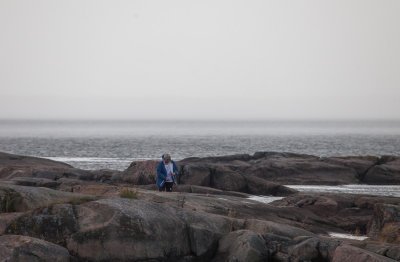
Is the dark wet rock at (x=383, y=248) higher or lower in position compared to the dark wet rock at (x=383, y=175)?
higher

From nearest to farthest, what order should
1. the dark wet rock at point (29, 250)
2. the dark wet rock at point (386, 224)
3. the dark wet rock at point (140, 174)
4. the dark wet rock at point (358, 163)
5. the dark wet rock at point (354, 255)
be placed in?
the dark wet rock at point (29, 250)
the dark wet rock at point (354, 255)
the dark wet rock at point (386, 224)
the dark wet rock at point (140, 174)
the dark wet rock at point (358, 163)

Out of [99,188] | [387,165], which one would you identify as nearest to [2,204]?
[99,188]

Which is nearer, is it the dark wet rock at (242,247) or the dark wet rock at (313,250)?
the dark wet rock at (313,250)

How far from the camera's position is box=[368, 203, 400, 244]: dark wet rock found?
14891 mm

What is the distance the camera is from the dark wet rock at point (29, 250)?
1029 centimetres

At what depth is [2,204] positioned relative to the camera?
1279cm

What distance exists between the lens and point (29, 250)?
10.5m

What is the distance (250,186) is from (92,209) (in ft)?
56.7

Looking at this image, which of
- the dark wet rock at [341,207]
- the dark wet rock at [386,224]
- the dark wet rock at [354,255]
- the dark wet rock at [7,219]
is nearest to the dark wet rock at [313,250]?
the dark wet rock at [354,255]

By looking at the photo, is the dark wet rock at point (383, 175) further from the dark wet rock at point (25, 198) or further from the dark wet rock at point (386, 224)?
the dark wet rock at point (25, 198)

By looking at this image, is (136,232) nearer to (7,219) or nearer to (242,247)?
(242,247)

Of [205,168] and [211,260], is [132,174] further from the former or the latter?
[211,260]

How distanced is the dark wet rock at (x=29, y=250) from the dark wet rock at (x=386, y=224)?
9762 millimetres

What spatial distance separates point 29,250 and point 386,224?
11518 mm
